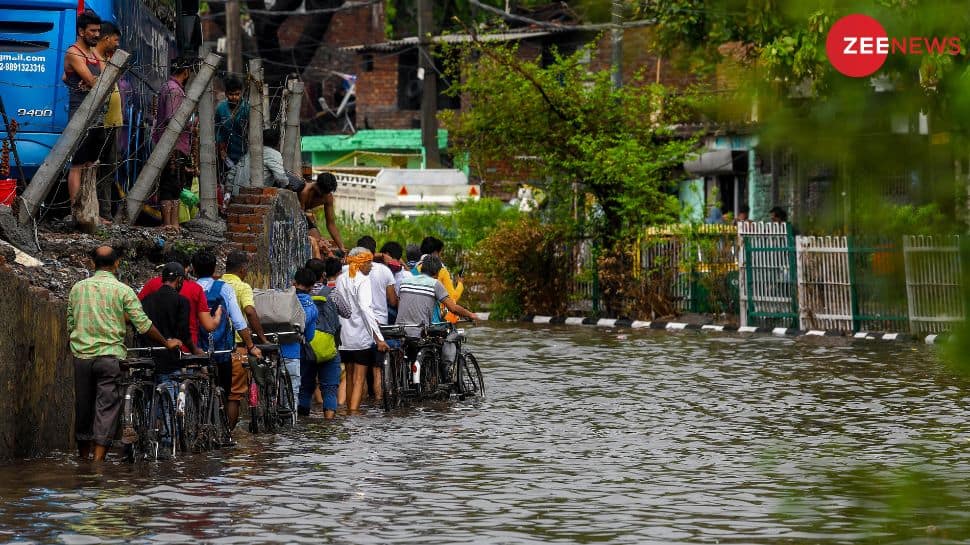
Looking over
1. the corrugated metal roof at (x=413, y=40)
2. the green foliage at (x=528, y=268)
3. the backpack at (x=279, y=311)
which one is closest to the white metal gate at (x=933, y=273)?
the backpack at (x=279, y=311)

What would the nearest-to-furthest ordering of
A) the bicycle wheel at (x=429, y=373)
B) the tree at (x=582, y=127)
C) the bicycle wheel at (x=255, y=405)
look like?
the bicycle wheel at (x=255, y=405)
the bicycle wheel at (x=429, y=373)
the tree at (x=582, y=127)

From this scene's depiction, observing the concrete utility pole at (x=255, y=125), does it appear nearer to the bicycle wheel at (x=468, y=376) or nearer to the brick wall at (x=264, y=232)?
the brick wall at (x=264, y=232)

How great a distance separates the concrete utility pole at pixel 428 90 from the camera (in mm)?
44028

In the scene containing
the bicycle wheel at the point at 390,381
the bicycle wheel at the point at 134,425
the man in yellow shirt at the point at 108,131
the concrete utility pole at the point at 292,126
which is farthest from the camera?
the concrete utility pole at the point at 292,126

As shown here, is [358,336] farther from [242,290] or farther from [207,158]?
[207,158]

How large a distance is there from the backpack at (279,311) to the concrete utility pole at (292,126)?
8.50 m

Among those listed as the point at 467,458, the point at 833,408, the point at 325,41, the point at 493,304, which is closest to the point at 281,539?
the point at 467,458

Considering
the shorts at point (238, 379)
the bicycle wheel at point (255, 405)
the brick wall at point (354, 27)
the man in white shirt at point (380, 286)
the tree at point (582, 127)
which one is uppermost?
the brick wall at point (354, 27)

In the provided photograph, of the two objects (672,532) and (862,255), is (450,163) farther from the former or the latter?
(862,255)

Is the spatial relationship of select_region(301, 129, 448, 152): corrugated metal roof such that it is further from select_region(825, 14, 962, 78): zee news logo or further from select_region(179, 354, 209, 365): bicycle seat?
select_region(825, 14, 962, 78): zee news logo

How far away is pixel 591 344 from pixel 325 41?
40280mm

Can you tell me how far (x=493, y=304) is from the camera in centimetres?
3584

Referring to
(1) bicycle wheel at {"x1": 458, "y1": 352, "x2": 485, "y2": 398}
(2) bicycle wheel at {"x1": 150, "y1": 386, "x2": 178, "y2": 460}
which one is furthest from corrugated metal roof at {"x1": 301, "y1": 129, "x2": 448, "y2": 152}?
(2) bicycle wheel at {"x1": 150, "y1": 386, "x2": 178, "y2": 460}

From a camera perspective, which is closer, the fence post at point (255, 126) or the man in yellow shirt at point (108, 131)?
the man in yellow shirt at point (108, 131)
